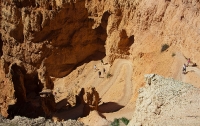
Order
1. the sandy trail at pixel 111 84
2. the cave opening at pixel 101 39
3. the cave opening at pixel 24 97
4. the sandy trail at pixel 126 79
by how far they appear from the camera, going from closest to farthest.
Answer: the cave opening at pixel 24 97 → the sandy trail at pixel 111 84 → the sandy trail at pixel 126 79 → the cave opening at pixel 101 39

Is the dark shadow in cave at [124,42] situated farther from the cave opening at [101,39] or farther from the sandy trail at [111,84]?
the cave opening at [101,39]

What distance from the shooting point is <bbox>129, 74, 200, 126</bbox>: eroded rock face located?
1007cm

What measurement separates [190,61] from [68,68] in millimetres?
18323

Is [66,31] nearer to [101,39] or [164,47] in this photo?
[101,39]

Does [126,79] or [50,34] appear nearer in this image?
[126,79]

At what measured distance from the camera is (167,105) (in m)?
10.6

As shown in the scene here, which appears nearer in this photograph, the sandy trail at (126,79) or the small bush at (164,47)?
the small bush at (164,47)

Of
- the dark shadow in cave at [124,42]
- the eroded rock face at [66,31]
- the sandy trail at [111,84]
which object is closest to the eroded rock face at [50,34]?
the eroded rock face at [66,31]

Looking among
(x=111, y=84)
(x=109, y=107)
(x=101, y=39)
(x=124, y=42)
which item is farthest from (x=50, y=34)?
(x=109, y=107)

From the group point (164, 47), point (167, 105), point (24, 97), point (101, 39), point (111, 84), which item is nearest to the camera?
point (167, 105)

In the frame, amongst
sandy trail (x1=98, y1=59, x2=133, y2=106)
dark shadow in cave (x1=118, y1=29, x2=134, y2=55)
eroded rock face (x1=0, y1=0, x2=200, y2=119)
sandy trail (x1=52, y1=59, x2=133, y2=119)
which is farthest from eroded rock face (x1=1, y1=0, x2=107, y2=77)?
sandy trail (x1=98, y1=59, x2=133, y2=106)

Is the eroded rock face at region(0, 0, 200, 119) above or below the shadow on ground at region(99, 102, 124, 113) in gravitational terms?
above

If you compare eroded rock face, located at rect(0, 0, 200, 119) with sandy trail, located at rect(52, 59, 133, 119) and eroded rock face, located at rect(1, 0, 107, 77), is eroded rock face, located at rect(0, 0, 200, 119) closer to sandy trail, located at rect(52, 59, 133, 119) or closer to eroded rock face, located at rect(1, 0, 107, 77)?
eroded rock face, located at rect(1, 0, 107, 77)

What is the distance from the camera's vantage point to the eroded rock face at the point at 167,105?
10.1 metres
